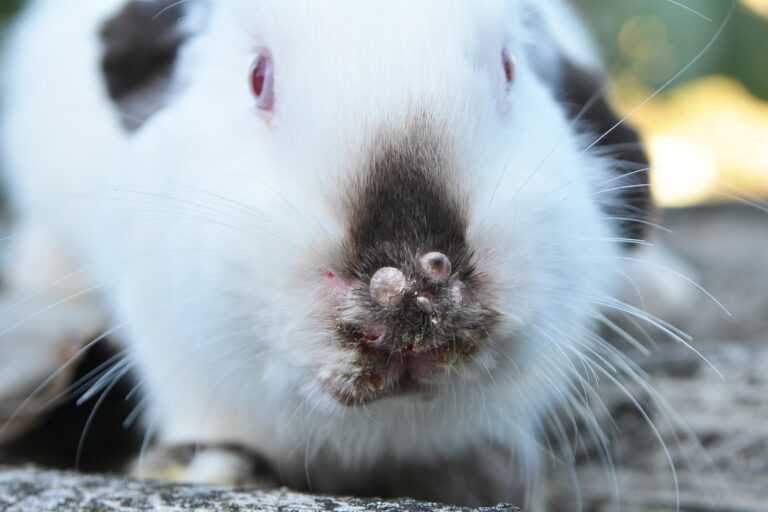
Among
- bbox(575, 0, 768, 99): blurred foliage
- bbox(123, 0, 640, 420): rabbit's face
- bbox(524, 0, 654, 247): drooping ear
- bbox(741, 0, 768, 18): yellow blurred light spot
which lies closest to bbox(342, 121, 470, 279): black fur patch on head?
bbox(123, 0, 640, 420): rabbit's face

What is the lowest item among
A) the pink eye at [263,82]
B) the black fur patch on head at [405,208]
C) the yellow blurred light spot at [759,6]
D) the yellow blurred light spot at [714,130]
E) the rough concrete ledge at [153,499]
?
the rough concrete ledge at [153,499]

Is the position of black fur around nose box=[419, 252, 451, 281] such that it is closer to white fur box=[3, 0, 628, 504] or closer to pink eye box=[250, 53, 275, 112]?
white fur box=[3, 0, 628, 504]

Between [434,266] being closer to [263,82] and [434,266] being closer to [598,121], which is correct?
[263,82]

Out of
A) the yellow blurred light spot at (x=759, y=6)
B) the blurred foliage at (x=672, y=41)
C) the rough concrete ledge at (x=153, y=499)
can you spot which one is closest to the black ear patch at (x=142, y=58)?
the rough concrete ledge at (x=153, y=499)

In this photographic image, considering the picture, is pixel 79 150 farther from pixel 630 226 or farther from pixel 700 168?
pixel 700 168

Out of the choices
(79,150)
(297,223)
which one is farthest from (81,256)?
(297,223)

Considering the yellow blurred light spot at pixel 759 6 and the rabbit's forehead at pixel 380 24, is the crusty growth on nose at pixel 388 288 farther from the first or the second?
the yellow blurred light spot at pixel 759 6
